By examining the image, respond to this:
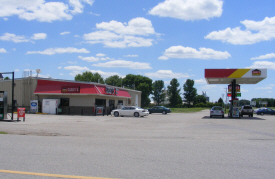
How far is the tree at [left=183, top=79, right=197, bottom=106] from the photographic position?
124m

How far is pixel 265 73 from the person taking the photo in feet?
98.7

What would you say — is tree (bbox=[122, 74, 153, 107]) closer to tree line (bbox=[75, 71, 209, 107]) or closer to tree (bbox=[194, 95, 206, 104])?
tree line (bbox=[75, 71, 209, 107])

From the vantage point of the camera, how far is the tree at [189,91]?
408 feet

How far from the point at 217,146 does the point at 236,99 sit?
24.7m

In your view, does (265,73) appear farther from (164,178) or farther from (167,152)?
(164,178)

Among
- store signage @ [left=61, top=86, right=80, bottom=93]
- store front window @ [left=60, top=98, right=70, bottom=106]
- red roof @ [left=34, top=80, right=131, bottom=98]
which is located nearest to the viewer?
red roof @ [left=34, top=80, right=131, bottom=98]

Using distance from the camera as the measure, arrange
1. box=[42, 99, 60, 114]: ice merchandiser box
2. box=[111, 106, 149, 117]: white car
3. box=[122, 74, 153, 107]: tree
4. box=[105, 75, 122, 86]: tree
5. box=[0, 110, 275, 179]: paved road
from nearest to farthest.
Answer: box=[0, 110, 275, 179]: paved road, box=[111, 106, 149, 117]: white car, box=[42, 99, 60, 114]: ice merchandiser box, box=[122, 74, 153, 107]: tree, box=[105, 75, 122, 86]: tree

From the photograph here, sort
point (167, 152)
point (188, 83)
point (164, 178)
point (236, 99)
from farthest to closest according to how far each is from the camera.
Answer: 1. point (188, 83)
2. point (236, 99)
3. point (167, 152)
4. point (164, 178)

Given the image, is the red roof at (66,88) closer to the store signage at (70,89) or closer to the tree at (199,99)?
the store signage at (70,89)

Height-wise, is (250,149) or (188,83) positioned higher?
(188,83)

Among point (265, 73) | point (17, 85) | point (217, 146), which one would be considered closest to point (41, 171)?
point (217, 146)

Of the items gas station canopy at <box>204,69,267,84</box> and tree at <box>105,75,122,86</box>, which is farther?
tree at <box>105,75,122,86</box>

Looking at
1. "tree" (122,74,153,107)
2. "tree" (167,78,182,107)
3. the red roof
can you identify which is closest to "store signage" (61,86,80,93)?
the red roof

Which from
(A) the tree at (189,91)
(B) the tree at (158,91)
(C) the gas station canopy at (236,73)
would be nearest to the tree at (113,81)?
(B) the tree at (158,91)
